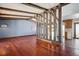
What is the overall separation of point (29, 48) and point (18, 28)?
16.2 inches

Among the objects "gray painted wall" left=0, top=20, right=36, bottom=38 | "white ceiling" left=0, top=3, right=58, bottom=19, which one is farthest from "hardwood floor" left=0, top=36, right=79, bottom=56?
"white ceiling" left=0, top=3, right=58, bottom=19

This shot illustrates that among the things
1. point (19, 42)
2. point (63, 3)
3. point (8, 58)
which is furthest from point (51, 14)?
point (8, 58)

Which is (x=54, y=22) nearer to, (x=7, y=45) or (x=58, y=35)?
(x=58, y=35)

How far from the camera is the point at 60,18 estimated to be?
6.64 feet

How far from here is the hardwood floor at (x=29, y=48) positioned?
1.98m

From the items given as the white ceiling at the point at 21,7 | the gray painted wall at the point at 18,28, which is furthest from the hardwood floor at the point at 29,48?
the white ceiling at the point at 21,7

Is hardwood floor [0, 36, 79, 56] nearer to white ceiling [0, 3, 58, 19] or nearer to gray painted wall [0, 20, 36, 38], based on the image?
gray painted wall [0, 20, 36, 38]

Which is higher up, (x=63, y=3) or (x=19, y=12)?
(x=63, y=3)

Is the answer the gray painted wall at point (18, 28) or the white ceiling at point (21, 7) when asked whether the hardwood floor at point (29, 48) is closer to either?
the gray painted wall at point (18, 28)

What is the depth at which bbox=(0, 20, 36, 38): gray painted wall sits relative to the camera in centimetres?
198

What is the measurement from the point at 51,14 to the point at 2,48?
1053mm

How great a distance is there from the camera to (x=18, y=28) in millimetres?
2045

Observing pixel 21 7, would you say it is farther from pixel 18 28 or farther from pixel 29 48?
pixel 29 48

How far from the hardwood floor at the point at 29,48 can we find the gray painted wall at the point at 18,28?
90mm
